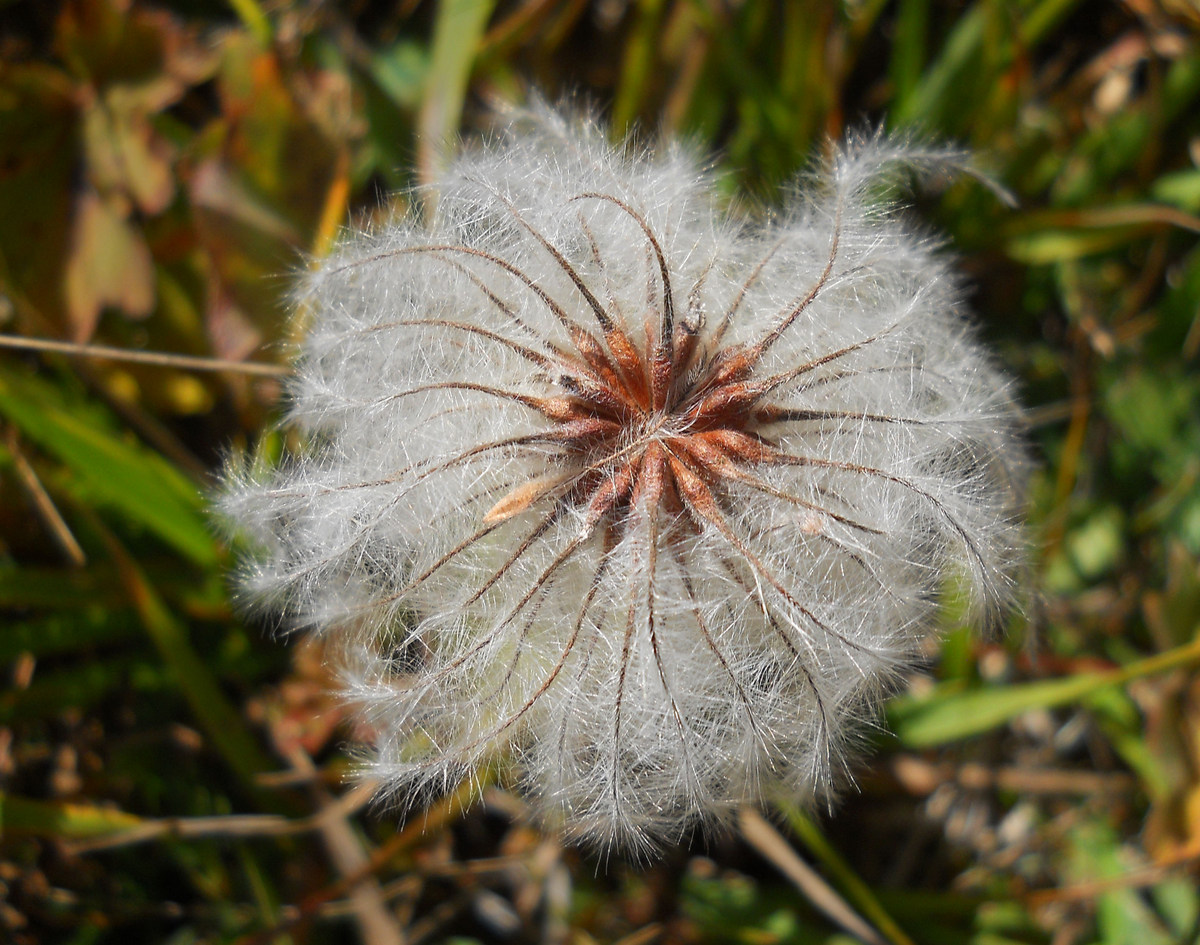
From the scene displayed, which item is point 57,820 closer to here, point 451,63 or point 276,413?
point 276,413

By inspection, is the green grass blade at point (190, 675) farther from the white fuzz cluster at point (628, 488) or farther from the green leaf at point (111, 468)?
the white fuzz cluster at point (628, 488)

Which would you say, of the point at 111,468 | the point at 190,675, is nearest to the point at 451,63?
the point at 111,468

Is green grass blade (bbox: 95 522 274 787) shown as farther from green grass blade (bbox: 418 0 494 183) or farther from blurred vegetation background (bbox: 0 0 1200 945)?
green grass blade (bbox: 418 0 494 183)

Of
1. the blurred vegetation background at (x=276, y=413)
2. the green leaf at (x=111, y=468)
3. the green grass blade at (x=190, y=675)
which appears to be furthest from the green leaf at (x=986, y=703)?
the green leaf at (x=111, y=468)

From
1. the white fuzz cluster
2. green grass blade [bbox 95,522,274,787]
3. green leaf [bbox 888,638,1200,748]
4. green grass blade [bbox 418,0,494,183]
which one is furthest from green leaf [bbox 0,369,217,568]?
green leaf [bbox 888,638,1200,748]

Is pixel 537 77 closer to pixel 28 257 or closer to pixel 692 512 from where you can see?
pixel 28 257

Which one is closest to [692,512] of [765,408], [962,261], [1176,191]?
[765,408]
